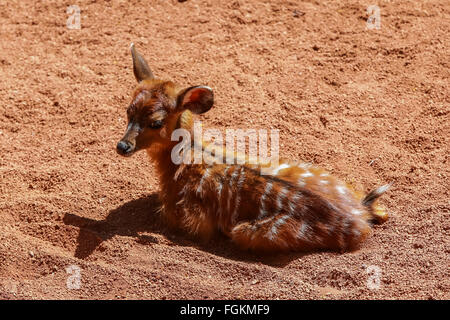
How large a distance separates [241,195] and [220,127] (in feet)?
5.79

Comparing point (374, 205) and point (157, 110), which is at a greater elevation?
point (157, 110)

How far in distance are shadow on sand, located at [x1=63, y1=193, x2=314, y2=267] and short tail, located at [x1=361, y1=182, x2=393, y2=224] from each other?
96 cm

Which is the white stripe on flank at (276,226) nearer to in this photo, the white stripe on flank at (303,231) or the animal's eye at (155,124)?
the white stripe on flank at (303,231)

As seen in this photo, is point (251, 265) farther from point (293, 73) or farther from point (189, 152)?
point (293, 73)

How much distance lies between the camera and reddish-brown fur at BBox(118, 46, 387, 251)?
588cm

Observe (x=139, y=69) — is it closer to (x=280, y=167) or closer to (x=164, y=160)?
(x=164, y=160)

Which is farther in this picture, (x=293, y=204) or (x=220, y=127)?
(x=220, y=127)

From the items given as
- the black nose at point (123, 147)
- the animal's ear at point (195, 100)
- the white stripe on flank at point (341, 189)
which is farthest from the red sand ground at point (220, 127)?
the animal's ear at point (195, 100)

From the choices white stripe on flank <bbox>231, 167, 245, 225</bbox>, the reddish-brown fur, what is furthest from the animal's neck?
white stripe on flank <bbox>231, 167, 245, 225</bbox>

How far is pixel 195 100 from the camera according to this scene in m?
6.22

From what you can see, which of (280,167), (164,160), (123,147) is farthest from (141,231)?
(280,167)

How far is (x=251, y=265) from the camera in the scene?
18.4 feet
